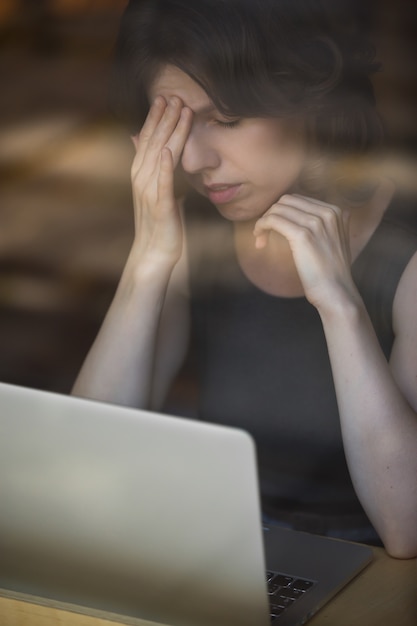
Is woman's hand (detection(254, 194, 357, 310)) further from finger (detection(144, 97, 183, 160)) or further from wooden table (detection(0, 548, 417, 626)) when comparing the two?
wooden table (detection(0, 548, 417, 626))

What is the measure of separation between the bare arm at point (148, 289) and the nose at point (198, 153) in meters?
0.01

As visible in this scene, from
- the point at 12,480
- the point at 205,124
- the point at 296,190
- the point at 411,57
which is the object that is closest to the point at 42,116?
the point at 205,124

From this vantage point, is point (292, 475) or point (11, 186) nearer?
point (292, 475)

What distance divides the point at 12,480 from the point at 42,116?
0.93 meters

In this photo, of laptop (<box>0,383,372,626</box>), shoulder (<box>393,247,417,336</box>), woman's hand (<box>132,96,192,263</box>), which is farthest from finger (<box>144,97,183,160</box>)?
laptop (<box>0,383,372,626</box>)

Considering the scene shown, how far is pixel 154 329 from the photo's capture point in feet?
6.27

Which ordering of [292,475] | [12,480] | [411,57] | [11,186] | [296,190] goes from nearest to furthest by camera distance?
[12,480], [411,57], [296,190], [292,475], [11,186]

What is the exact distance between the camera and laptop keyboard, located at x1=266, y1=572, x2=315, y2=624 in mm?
1414

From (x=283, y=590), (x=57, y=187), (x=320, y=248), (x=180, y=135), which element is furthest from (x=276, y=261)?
(x=283, y=590)

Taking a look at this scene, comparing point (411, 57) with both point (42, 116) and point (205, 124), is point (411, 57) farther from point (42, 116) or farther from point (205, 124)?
point (42, 116)

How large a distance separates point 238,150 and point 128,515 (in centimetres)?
79

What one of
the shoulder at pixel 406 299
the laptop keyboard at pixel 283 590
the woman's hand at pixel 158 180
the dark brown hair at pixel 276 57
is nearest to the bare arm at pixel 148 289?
the woman's hand at pixel 158 180

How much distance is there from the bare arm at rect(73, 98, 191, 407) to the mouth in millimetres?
62

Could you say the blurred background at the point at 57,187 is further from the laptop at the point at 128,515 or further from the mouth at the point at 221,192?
the laptop at the point at 128,515
